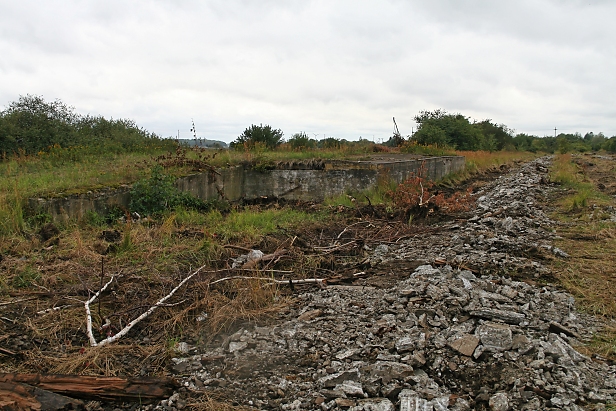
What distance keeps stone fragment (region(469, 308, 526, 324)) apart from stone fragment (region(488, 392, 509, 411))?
0.97 metres

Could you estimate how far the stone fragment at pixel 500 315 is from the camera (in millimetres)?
3412

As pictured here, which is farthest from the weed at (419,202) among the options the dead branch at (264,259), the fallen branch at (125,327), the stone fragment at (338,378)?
the stone fragment at (338,378)

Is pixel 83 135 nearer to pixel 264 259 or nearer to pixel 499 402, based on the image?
pixel 264 259

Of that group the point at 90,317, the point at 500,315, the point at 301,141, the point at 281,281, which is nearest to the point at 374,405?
the point at 500,315

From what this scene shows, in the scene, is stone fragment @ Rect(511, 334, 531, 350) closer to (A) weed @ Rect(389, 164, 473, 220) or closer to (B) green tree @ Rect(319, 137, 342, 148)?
(A) weed @ Rect(389, 164, 473, 220)

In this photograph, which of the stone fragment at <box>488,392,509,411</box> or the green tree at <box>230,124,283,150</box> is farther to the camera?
the green tree at <box>230,124,283,150</box>

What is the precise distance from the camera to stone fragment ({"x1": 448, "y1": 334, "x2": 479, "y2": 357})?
9.83 ft

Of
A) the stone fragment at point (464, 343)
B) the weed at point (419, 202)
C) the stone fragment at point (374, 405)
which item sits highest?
the weed at point (419, 202)

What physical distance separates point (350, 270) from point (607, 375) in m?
2.60

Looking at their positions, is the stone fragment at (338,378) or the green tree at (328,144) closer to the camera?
the stone fragment at (338,378)

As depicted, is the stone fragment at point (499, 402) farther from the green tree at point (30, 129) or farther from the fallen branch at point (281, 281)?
the green tree at point (30, 129)

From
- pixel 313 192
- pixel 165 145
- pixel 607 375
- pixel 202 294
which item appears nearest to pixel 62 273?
pixel 202 294

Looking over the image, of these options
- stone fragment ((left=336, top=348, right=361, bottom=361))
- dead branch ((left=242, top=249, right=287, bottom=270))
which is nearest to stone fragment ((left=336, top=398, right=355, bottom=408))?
stone fragment ((left=336, top=348, right=361, bottom=361))

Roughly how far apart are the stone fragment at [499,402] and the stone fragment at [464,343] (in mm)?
449
